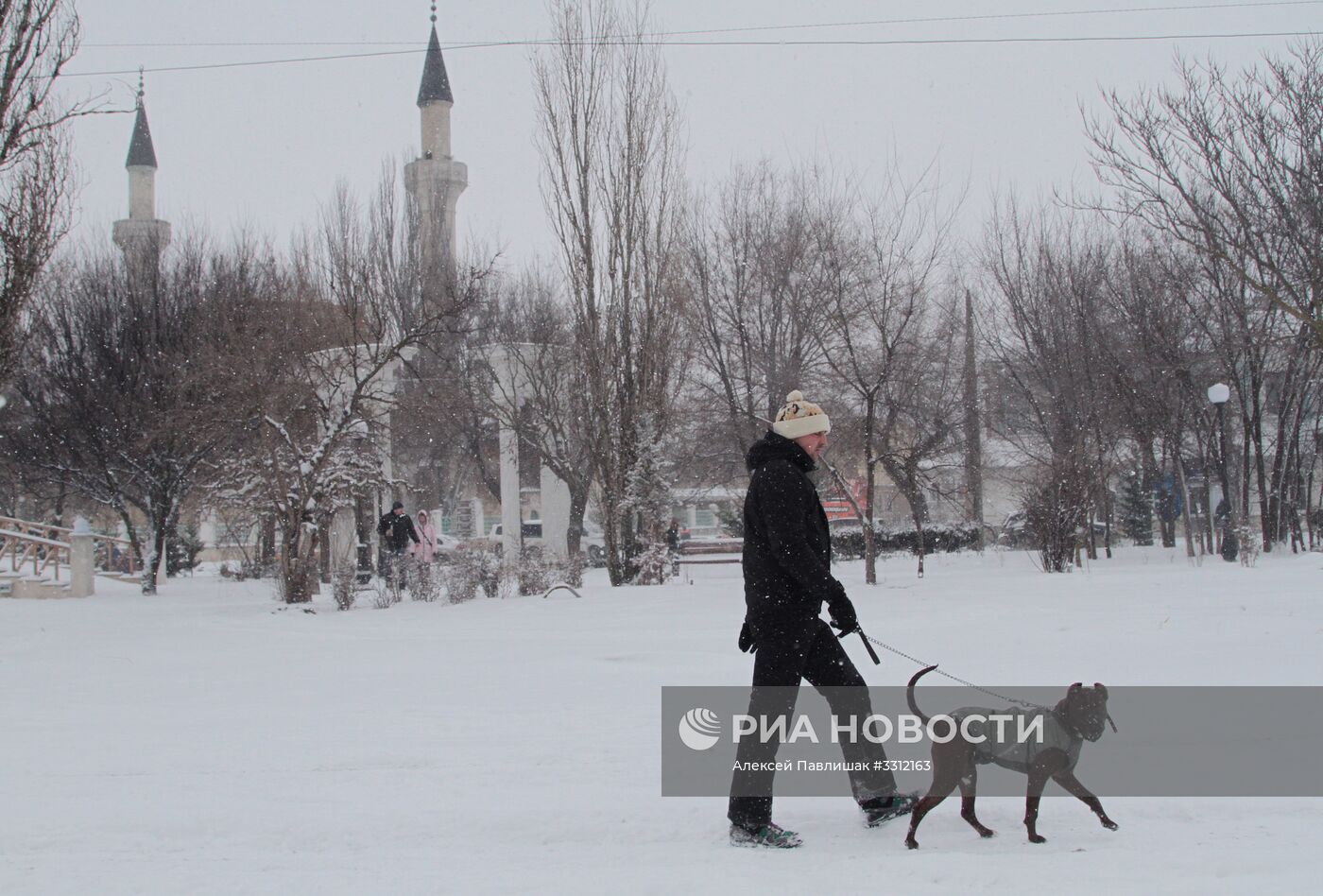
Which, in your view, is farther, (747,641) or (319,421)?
(319,421)

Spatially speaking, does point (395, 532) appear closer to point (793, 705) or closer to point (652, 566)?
point (652, 566)

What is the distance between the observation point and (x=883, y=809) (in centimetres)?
424

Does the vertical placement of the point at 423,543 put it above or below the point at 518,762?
above

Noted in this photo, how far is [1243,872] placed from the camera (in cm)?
360

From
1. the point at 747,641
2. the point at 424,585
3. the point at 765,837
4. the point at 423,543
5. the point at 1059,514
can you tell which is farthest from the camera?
the point at 423,543

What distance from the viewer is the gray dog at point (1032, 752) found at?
390 cm

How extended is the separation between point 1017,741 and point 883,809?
62 centimetres

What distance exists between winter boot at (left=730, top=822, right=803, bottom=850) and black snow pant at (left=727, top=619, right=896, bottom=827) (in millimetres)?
22

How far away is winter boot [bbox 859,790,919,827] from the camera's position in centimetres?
423

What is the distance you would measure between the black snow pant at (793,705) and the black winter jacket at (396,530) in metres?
13.6

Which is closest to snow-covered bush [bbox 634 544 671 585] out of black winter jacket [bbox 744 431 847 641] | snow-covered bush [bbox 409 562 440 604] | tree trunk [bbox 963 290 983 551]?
snow-covered bush [bbox 409 562 440 604]

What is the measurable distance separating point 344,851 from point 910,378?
18158mm

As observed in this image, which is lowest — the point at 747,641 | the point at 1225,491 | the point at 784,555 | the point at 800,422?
the point at 747,641

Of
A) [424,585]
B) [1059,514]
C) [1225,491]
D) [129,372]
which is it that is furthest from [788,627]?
[129,372]
